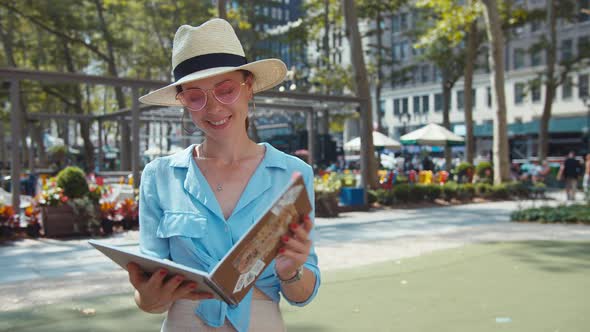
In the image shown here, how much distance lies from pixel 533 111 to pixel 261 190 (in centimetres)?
5546

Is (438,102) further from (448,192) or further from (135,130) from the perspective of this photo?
(135,130)

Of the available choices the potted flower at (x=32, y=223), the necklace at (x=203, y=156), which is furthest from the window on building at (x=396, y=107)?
the necklace at (x=203, y=156)

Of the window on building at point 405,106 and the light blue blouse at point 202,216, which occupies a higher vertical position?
the window on building at point 405,106

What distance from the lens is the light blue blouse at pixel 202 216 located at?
6.20 ft

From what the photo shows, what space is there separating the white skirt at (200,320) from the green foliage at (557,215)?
12.1 meters

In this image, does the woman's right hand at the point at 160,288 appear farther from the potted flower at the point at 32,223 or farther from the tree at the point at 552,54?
the tree at the point at 552,54

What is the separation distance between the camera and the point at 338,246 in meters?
9.76

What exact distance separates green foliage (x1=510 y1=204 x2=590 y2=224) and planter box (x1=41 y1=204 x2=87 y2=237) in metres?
9.24

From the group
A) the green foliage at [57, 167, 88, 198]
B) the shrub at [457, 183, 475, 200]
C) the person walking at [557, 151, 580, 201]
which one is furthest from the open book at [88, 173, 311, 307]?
the person walking at [557, 151, 580, 201]

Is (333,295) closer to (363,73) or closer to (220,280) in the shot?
(220,280)

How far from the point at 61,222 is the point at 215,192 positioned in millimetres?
9966

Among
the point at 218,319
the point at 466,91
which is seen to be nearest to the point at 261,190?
the point at 218,319

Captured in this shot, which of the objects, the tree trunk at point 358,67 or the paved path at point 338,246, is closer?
the paved path at point 338,246

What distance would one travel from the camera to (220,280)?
1596 mm
